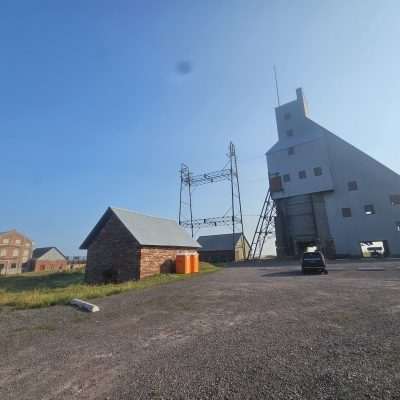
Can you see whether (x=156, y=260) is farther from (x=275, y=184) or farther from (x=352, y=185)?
(x=352, y=185)

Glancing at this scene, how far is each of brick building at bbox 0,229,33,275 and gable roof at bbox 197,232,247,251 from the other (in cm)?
4872

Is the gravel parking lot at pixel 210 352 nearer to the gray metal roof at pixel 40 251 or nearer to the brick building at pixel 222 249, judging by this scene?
the brick building at pixel 222 249

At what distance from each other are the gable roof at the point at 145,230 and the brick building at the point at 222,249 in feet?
70.0

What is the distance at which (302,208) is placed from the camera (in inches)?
1396

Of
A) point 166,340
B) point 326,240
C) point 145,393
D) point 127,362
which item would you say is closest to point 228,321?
point 166,340

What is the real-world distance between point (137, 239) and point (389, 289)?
15196 millimetres

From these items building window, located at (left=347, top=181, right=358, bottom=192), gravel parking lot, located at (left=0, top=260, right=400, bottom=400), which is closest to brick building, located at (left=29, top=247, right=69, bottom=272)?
gravel parking lot, located at (left=0, top=260, right=400, bottom=400)

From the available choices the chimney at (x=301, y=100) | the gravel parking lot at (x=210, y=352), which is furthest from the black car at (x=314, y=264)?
the chimney at (x=301, y=100)

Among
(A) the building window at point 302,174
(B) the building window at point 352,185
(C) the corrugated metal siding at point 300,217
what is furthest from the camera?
(A) the building window at point 302,174

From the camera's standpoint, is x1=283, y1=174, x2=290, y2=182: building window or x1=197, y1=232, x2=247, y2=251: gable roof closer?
x1=283, y1=174, x2=290, y2=182: building window

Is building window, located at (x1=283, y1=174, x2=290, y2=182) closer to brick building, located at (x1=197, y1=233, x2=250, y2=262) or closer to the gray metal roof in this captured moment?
brick building, located at (x1=197, y1=233, x2=250, y2=262)

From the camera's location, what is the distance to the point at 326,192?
111 feet

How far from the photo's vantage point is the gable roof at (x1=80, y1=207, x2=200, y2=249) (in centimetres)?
1914

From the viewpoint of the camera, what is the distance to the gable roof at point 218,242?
156 ft
